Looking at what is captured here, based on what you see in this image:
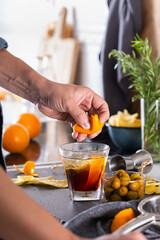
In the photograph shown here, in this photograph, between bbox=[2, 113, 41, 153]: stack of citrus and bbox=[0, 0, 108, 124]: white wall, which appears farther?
bbox=[0, 0, 108, 124]: white wall

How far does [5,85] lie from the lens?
1.01 metres

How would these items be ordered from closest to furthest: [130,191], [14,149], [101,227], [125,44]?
[101,227]
[130,191]
[14,149]
[125,44]

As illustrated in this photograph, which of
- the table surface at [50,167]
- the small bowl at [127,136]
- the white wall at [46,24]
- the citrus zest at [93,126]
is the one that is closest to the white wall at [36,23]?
the white wall at [46,24]

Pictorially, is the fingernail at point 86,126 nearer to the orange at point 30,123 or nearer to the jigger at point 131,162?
the jigger at point 131,162

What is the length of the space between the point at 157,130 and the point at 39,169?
392 millimetres

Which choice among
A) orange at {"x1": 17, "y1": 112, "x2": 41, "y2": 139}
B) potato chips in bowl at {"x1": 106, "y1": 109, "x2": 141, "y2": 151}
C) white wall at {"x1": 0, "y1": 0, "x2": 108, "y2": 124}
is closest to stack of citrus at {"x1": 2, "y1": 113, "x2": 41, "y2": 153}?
orange at {"x1": 17, "y1": 112, "x2": 41, "y2": 139}

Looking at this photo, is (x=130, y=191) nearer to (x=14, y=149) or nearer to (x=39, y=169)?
(x=39, y=169)

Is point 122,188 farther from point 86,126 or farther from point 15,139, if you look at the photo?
point 15,139

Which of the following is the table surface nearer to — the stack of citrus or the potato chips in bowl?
the stack of citrus

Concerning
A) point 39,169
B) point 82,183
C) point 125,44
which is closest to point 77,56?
point 125,44

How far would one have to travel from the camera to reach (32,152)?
1390 millimetres

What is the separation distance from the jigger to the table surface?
0.04 meters

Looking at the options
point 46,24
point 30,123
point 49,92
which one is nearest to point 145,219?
point 49,92

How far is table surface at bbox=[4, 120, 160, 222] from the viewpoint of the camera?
82cm
